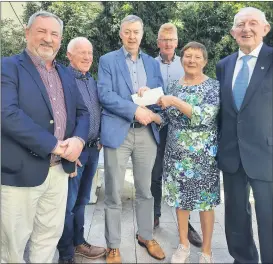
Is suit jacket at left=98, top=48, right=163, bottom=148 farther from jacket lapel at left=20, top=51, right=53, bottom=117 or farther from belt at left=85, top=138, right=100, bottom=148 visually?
jacket lapel at left=20, top=51, right=53, bottom=117

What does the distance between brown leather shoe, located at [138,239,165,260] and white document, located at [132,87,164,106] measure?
1.11 m

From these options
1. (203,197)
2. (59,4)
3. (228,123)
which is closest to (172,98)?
(228,123)

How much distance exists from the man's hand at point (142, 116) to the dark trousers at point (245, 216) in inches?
26.2

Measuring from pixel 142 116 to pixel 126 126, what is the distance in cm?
17

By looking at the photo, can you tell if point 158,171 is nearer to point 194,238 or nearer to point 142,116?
point 194,238

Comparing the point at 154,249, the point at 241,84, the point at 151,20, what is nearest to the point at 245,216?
the point at 154,249

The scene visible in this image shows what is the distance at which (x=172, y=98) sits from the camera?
213 cm

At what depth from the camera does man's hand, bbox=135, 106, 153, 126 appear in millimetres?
2195

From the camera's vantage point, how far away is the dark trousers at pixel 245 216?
2.04m

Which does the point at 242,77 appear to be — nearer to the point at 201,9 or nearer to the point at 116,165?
the point at 116,165

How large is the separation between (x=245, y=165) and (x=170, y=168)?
0.55 m

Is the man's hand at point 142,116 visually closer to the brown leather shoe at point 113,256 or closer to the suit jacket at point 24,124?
the suit jacket at point 24,124

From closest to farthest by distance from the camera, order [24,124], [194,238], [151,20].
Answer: [24,124], [194,238], [151,20]

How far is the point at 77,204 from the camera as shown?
8.16 ft
